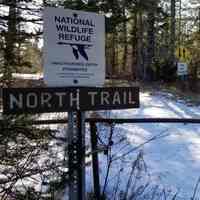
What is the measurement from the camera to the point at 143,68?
2872 cm

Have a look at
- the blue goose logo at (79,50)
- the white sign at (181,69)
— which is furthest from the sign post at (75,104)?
the white sign at (181,69)

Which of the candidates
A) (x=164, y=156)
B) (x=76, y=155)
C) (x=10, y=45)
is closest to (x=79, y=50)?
(x=76, y=155)

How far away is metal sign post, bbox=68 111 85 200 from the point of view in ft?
11.8

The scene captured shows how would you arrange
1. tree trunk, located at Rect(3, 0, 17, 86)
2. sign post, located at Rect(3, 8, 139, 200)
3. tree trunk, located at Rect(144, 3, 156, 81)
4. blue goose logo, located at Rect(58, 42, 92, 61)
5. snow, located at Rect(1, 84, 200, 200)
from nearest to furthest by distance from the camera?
sign post, located at Rect(3, 8, 139, 200) → blue goose logo, located at Rect(58, 42, 92, 61) → tree trunk, located at Rect(3, 0, 17, 86) → snow, located at Rect(1, 84, 200, 200) → tree trunk, located at Rect(144, 3, 156, 81)

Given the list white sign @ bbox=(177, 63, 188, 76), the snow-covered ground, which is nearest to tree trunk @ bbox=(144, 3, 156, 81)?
white sign @ bbox=(177, 63, 188, 76)

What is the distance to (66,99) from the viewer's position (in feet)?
11.3

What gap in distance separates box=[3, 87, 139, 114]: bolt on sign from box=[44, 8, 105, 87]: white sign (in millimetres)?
75

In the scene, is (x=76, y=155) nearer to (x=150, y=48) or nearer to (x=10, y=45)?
(x=10, y=45)

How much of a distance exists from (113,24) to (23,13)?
170 cm

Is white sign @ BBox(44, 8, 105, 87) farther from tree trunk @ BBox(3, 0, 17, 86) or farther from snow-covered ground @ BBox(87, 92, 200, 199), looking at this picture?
snow-covered ground @ BBox(87, 92, 200, 199)

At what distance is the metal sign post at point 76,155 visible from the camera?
142 inches

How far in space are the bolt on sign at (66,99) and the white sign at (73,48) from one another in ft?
0.25

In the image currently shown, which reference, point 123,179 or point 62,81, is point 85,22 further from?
point 123,179

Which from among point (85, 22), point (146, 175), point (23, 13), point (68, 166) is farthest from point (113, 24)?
point (68, 166)
